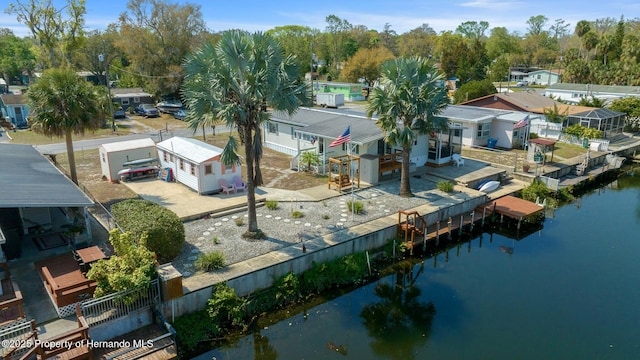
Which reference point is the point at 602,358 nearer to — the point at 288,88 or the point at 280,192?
the point at 288,88

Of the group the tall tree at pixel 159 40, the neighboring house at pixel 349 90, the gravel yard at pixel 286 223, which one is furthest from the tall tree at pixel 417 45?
the gravel yard at pixel 286 223

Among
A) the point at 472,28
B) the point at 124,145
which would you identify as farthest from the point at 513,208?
the point at 472,28

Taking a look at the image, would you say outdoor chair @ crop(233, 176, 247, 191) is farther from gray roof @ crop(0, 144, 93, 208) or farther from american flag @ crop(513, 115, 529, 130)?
american flag @ crop(513, 115, 529, 130)

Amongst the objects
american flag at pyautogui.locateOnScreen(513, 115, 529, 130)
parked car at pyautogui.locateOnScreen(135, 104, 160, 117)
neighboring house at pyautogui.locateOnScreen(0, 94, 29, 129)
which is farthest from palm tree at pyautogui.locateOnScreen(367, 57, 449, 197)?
neighboring house at pyautogui.locateOnScreen(0, 94, 29, 129)

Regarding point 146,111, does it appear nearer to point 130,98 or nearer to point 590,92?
point 130,98

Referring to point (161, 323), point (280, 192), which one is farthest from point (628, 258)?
point (161, 323)

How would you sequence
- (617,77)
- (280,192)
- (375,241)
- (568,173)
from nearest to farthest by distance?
(375,241) → (280,192) → (568,173) → (617,77)

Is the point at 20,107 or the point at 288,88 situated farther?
the point at 20,107
